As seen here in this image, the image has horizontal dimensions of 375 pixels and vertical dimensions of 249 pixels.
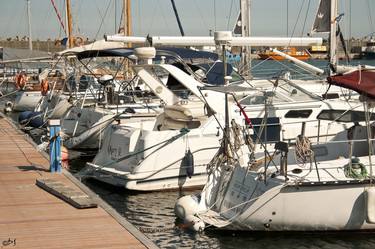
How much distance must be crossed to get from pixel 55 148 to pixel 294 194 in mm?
5738

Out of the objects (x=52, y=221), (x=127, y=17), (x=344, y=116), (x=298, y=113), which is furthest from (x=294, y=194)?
(x=127, y=17)

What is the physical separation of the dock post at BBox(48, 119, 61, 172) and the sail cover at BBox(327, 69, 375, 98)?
20.0 ft

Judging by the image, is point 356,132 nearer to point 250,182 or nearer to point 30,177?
point 250,182

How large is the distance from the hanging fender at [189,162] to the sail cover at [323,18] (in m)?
7.77

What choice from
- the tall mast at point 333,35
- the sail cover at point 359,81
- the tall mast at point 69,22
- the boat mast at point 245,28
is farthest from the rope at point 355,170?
the tall mast at point 69,22

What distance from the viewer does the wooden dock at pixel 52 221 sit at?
9297mm

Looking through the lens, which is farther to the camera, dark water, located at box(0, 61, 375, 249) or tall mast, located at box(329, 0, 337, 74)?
tall mast, located at box(329, 0, 337, 74)

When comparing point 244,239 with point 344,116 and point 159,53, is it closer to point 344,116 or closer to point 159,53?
point 344,116

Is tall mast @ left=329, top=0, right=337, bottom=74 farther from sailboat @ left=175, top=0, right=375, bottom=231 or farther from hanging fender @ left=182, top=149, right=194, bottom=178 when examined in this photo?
sailboat @ left=175, top=0, right=375, bottom=231

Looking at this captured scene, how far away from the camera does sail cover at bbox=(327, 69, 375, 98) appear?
1171 centimetres

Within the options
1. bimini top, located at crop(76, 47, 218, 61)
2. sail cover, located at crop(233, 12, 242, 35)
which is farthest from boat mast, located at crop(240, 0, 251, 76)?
bimini top, located at crop(76, 47, 218, 61)

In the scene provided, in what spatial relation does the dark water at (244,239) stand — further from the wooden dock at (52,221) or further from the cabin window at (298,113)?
the cabin window at (298,113)

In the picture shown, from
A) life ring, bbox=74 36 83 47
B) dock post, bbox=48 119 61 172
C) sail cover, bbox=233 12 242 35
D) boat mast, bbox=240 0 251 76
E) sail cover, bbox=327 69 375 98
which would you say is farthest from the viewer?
life ring, bbox=74 36 83 47

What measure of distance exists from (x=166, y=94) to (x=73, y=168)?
12.9ft
